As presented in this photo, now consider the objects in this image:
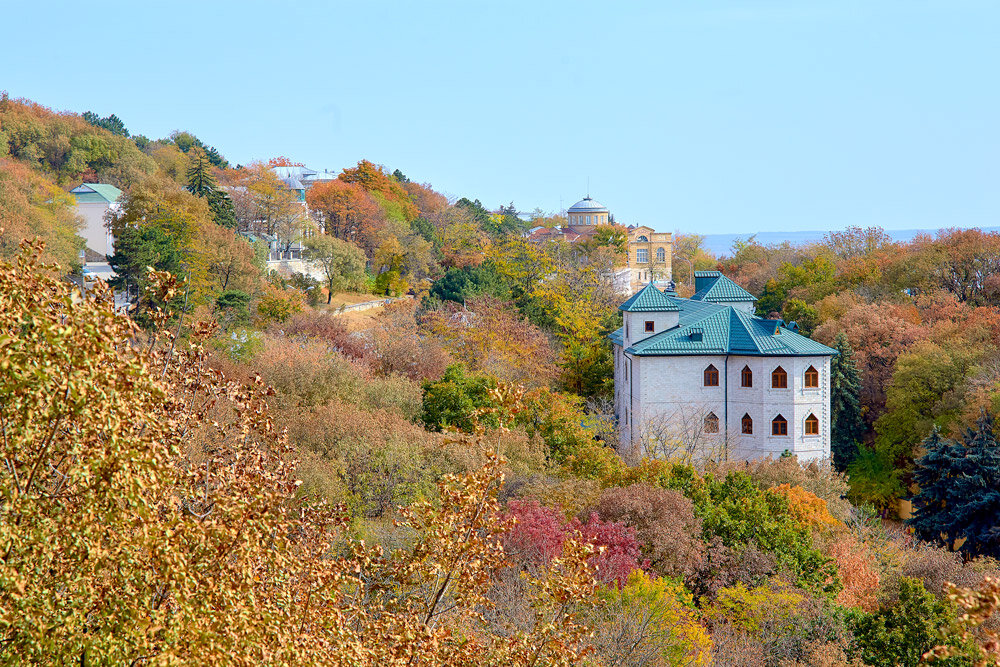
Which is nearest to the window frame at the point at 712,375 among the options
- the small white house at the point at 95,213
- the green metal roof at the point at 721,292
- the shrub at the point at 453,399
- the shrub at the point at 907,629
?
the green metal roof at the point at 721,292

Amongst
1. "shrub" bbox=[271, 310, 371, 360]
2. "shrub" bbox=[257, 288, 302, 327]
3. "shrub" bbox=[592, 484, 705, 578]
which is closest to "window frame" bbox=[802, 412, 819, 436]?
"shrub" bbox=[592, 484, 705, 578]

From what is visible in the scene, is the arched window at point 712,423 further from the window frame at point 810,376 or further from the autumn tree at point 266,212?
the autumn tree at point 266,212

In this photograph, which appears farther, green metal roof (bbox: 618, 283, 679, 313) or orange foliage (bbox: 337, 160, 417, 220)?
orange foliage (bbox: 337, 160, 417, 220)

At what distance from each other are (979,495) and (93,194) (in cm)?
5126

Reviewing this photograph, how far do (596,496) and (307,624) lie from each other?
45.7ft

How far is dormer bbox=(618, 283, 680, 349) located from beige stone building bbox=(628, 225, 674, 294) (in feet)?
133

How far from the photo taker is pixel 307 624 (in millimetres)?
6270

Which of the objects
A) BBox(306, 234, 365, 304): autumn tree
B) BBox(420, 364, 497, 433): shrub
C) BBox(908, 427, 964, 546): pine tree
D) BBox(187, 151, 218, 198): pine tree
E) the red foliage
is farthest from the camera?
BBox(306, 234, 365, 304): autumn tree

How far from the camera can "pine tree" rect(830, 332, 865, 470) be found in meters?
35.8

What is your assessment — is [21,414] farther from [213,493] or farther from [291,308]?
[291,308]

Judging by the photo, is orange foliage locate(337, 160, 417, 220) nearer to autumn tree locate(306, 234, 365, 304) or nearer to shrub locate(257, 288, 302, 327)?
autumn tree locate(306, 234, 365, 304)

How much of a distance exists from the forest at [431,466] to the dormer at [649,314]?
12.7 feet

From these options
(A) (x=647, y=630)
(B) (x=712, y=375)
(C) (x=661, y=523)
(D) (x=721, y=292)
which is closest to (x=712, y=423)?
(B) (x=712, y=375)

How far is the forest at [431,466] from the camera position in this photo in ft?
16.4
